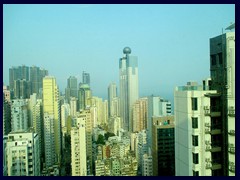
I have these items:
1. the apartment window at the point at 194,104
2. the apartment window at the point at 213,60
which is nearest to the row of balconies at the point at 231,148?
the apartment window at the point at 194,104

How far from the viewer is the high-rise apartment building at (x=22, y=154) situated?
2.09m

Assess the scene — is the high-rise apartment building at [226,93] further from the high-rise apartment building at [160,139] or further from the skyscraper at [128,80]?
the high-rise apartment building at [160,139]

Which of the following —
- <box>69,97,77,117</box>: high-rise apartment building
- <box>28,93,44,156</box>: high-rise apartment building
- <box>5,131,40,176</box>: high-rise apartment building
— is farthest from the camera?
<box>69,97,77,117</box>: high-rise apartment building

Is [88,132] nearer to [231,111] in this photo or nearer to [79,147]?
[79,147]

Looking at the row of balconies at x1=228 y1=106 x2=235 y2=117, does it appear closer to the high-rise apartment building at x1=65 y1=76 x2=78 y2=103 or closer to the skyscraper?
the skyscraper

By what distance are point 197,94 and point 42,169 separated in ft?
5.33

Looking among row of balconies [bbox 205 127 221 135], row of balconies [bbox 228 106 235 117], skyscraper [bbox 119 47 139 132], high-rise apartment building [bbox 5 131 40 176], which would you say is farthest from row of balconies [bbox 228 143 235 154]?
high-rise apartment building [bbox 5 131 40 176]

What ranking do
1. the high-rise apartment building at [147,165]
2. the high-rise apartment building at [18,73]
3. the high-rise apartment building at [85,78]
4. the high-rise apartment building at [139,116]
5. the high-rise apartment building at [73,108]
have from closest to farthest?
the high-rise apartment building at [18,73] < the high-rise apartment building at [85,78] < the high-rise apartment building at [147,165] < the high-rise apartment building at [139,116] < the high-rise apartment building at [73,108]

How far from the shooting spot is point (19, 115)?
106 inches

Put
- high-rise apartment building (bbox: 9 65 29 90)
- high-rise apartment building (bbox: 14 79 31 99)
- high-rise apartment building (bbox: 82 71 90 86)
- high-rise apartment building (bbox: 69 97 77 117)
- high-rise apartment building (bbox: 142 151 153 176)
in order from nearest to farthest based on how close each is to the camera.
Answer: high-rise apartment building (bbox: 9 65 29 90) → high-rise apartment building (bbox: 82 71 90 86) → high-rise apartment building (bbox: 14 79 31 99) → high-rise apartment building (bbox: 142 151 153 176) → high-rise apartment building (bbox: 69 97 77 117)

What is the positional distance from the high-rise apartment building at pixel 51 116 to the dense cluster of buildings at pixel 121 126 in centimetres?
1

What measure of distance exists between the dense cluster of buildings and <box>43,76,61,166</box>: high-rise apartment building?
0.04ft

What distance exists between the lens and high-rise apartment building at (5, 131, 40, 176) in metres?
2.09

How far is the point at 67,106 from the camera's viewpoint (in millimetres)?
3205
